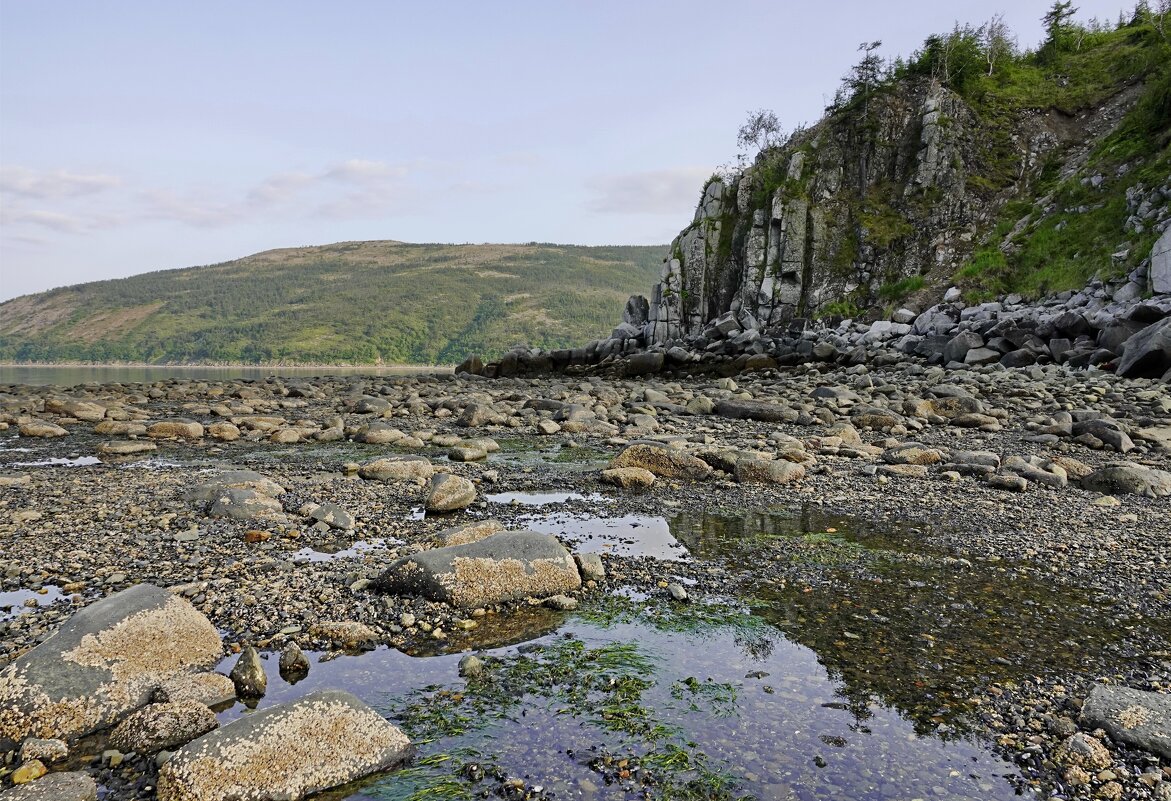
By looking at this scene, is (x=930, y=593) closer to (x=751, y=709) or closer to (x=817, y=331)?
(x=751, y=709)

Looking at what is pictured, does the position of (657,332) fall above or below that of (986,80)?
below

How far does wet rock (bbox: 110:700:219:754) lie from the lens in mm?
3357

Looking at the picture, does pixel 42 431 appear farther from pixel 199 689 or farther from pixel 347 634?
pixel 199 689

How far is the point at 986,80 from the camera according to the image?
1972 inches

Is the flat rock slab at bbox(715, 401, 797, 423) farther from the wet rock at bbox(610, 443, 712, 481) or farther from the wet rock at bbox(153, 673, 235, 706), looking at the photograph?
the wet rock at bbox(153, 673, 235, 706)

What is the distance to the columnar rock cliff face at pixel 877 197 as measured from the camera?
44375mm

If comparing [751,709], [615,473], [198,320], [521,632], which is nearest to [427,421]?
[615,473]

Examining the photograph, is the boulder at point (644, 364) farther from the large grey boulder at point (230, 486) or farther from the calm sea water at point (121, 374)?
the large grey boulder at point (230, 486)

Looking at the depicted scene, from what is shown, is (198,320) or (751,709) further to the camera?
→ (198,320)

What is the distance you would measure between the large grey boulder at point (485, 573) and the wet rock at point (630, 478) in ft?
13.2

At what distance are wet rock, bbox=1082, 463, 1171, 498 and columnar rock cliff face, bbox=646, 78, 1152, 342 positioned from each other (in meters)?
35.2

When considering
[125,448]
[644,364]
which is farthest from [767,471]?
[644,364]

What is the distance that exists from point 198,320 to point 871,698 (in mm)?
189760

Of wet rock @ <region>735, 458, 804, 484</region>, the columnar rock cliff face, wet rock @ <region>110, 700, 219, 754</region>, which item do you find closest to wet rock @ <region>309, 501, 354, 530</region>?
wet rock @ <region>110, 700, 219, 754</region>
